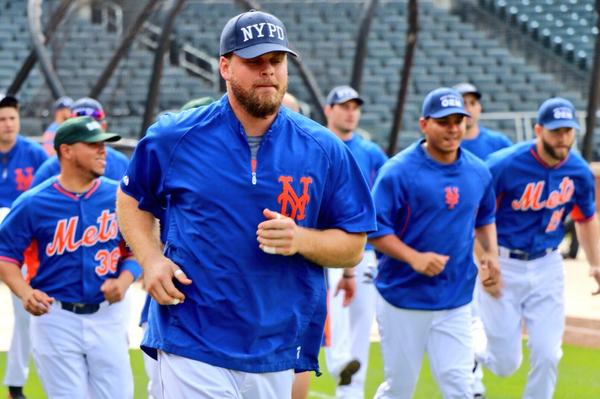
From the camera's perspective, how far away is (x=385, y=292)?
25.9 ft

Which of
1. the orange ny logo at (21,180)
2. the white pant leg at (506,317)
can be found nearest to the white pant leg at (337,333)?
the white pant leg at (506,317)

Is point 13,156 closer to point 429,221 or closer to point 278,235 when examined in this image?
point 429,221

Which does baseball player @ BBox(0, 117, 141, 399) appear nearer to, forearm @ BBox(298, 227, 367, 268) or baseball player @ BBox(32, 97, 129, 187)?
baseball player @ BBox(32, 97, 129, 187)

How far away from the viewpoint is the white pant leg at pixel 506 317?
8977 mm

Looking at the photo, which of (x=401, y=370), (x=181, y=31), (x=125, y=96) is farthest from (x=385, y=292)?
(x=181, y=31)

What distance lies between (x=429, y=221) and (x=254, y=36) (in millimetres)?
3348

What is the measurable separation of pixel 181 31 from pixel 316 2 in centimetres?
400

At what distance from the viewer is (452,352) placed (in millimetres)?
7664

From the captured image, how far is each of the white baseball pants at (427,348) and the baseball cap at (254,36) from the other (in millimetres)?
3429

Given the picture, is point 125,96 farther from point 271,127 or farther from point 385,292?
point 271,127

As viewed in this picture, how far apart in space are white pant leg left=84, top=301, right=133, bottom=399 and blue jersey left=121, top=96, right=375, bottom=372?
8.32 ft

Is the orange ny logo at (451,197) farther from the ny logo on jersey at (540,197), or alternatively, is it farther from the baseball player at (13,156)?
the baseball player at (13,156)

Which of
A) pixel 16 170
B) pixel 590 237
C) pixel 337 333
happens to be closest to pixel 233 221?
pixel 590 237

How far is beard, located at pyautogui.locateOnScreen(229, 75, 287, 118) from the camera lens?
15.2 ft
